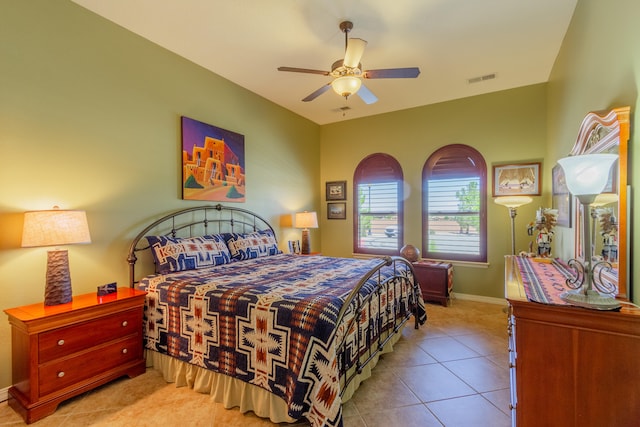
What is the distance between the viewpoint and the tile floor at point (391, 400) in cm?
193

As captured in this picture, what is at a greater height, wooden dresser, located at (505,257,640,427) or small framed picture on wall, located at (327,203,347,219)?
small framed picture on wall, located at (327,203,347,219)

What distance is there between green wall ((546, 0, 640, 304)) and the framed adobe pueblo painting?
365 centimetres

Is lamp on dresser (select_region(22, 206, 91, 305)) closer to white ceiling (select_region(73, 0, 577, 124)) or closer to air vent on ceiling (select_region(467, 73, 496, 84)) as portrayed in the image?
white ceiling (select_region(73, 0, 577, 124))

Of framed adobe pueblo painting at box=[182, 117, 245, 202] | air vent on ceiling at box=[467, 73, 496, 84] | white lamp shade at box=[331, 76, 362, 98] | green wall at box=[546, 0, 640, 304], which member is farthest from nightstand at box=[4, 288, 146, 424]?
air vent on ceiling at box=[467, 73, 496, 84]

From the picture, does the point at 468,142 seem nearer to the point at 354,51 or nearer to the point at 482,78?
the point at 482,78

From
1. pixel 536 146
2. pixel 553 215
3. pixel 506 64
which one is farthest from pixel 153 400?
pixel 536 146

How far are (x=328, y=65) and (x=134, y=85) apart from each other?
213 cm

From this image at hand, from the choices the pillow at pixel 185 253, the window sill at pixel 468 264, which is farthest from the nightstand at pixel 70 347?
the window sill at pixel 468 264

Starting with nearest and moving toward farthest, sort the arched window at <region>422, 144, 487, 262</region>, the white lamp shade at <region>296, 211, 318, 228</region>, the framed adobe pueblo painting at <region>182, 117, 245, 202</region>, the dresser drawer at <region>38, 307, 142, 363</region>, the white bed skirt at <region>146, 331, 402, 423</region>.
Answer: the white bed skirt at <region>146, 331, 402, 423</region> → the dresser drawer at <region>38, 307, 142, 363</region> → the framed adobe pueblo painting at <region>182, 117, 245, 202</region> → the arched window at <region>422, 144, 487, 262</region> → the white lamp shade at <region>296, 211, 318, 228</region>

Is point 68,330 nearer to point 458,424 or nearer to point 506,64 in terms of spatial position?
point 458,424

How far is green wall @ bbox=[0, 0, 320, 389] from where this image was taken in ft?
7.18

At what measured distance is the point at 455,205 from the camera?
4.63 meters

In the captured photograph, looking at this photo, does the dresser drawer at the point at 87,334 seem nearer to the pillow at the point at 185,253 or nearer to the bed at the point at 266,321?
the bed at the point at 266,321

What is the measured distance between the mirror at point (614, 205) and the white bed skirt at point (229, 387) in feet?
5.70
